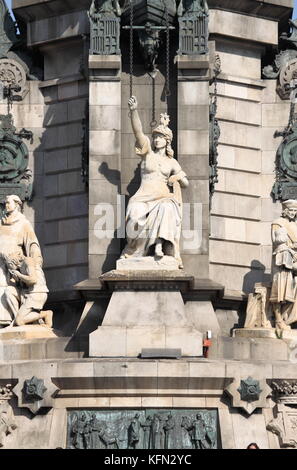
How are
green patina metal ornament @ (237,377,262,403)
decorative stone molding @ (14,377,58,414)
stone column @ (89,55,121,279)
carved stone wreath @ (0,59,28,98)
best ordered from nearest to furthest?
green patina metal ornament @ (237,377,262,403) < decorative stone molding @ (14,377,58,414) < stone column @ (89,55,121,279) < carved stone wreath @ (0,59,28,98)

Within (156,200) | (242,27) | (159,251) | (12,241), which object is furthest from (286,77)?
(12,241)

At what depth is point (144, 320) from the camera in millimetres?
38438

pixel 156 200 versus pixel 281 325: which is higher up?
pixel 156 200

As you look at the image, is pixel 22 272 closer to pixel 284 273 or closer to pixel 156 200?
pixel 156 200

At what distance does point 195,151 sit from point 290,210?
83.7 inches

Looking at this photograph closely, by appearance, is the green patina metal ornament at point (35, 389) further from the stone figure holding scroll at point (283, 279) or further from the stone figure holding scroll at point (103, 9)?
the stone figure holding scroll at point (103, 9)

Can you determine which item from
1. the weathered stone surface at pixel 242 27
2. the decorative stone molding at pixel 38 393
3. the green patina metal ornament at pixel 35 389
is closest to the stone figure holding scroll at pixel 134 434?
the decorative stone molding at pixel 38 393

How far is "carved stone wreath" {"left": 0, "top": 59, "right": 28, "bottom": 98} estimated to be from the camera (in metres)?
42.4

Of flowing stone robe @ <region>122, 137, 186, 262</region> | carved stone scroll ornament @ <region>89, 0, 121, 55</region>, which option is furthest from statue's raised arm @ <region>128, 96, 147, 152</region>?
carved stone scroll ornament @ <region>89, 0, 121, 55</region>

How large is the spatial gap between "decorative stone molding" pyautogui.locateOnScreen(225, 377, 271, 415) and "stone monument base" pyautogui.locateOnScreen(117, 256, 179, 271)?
8.26 ft

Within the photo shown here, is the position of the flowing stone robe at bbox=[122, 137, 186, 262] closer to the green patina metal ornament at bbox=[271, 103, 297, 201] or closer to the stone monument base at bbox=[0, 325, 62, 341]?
the stone monument base at bbox=[0, 325, 62, 341]

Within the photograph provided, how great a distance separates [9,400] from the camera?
38094 mm
